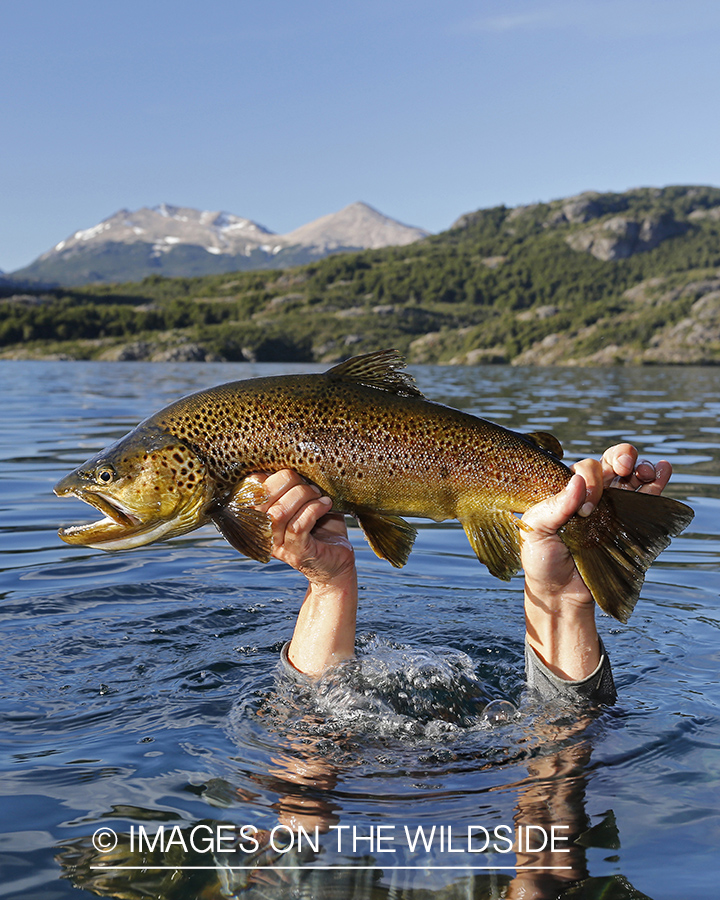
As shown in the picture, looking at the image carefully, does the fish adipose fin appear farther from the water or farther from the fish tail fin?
the fish tail fin

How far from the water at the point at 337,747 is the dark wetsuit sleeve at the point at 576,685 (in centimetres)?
16

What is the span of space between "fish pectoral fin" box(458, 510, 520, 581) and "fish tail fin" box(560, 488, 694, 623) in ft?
0.88

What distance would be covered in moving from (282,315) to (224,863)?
174 metres

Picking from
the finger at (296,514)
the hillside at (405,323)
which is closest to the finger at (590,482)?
the finger at (296,514)

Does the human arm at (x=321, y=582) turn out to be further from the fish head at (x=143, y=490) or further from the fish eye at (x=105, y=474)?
the fish eye at (x=105, y=474)

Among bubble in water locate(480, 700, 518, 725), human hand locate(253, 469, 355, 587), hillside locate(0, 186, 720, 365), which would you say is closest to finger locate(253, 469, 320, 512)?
human hand locate(253, 469, 355, 587)

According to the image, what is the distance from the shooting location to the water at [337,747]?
327 cm

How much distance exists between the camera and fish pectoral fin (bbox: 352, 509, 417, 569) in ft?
13.5

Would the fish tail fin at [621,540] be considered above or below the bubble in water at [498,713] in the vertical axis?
above
